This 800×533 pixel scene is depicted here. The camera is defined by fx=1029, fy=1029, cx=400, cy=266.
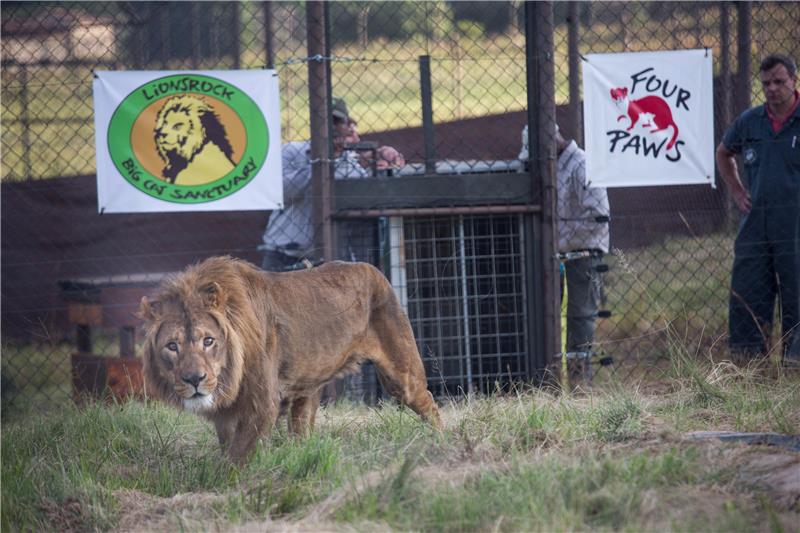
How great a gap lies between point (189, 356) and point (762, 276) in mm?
4048

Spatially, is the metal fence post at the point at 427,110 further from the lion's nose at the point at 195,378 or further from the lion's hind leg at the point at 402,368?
the lion's nose at the point at 195,378

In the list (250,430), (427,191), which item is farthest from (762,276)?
(250,430)

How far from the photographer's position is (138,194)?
641 cm

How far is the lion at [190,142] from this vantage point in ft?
21.0

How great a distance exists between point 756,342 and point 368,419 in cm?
285

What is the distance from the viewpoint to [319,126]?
6578 mm

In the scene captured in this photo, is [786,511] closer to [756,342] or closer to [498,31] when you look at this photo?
[756,342]

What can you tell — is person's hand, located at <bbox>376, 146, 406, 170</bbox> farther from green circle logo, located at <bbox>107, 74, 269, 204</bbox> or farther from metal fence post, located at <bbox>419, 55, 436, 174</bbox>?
green circle logo, located at <bbox>107, 74, 269, 204</bbox>

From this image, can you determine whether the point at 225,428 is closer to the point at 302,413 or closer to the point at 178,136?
the point at 302,413

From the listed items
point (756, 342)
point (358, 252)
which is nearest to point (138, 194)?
point (358, 252)

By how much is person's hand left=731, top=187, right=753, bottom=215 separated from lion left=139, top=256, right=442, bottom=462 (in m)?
2.65

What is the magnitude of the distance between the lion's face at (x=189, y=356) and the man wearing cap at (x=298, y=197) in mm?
2167

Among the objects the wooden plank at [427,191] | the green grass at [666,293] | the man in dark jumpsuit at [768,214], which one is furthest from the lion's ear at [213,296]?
the green grass at [666,293]

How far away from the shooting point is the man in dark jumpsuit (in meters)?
A: 6.71
